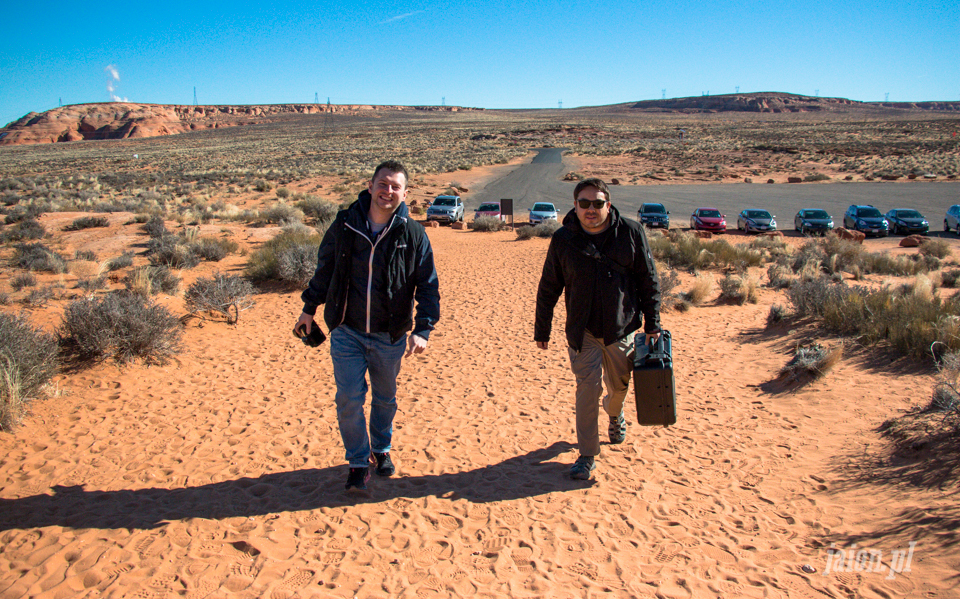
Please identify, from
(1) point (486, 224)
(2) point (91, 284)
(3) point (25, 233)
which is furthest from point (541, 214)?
(3) point (25, 233)

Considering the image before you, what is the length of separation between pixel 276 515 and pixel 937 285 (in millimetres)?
14145

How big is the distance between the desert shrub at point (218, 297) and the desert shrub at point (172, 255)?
132 inches

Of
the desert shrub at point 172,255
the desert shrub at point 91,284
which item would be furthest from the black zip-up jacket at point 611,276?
the desert shrub at point 172,255

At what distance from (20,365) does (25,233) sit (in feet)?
38.5

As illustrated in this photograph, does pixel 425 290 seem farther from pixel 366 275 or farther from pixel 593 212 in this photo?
pixel 593 212

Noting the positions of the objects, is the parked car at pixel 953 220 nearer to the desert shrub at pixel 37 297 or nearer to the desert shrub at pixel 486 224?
the desert shrub at pixel 486 224

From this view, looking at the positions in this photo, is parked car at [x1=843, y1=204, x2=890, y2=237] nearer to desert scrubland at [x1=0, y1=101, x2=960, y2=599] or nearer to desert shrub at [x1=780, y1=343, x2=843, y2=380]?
desert scrubland at [x1=0, y1=101, x2=960, y2=599]

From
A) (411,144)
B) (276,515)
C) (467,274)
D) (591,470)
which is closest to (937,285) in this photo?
(467,274)

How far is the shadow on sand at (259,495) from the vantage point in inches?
129

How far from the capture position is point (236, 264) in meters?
12.1

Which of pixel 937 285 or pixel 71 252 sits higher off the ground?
pixel 71 252

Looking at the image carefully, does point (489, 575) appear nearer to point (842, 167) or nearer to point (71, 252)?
point (71, 252)

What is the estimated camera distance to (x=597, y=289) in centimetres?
334

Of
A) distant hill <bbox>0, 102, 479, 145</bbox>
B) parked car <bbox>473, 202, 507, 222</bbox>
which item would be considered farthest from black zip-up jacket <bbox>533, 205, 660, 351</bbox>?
distant hill <bbox>0, 102, 479, 145</bbox>
